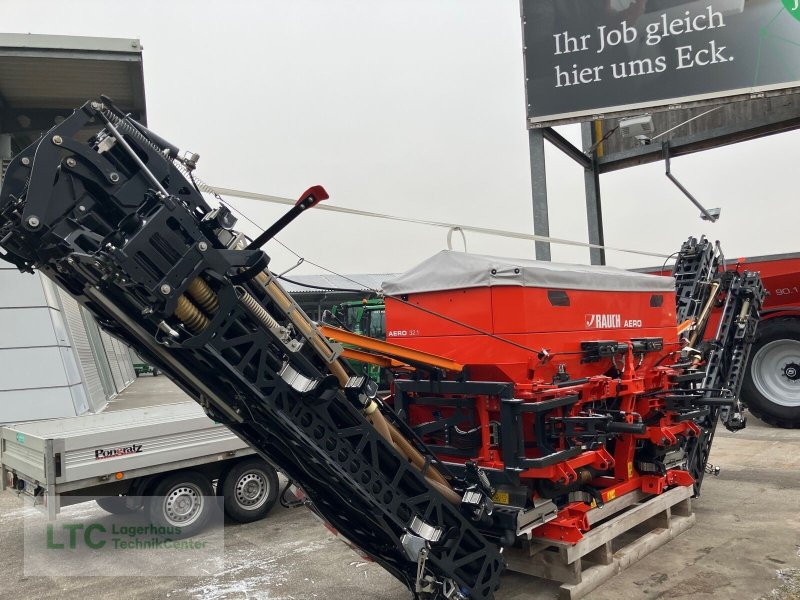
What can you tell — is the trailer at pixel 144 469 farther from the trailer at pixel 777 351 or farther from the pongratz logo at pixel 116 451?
the trailer at pixel 777 351

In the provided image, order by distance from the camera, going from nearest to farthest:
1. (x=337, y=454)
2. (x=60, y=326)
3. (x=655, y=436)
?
(x=337, y=454)
(x=655, y=436)
(x=60, y=326)

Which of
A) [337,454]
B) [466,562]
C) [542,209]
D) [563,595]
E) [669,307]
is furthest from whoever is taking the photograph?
[542,209]

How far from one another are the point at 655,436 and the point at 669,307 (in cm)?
125

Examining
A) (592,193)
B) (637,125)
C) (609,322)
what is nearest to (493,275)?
(609,322)

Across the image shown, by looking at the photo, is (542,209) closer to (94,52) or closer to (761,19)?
(761,19)

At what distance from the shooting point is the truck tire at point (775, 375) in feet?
33.2

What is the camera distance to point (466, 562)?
12.5 ft

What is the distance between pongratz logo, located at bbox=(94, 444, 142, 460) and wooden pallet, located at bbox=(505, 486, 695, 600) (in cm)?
347

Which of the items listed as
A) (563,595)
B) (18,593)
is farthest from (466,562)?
(18,593)

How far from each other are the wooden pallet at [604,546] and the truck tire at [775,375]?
5624mm

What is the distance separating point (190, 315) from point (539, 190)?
851cm

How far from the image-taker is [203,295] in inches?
110
